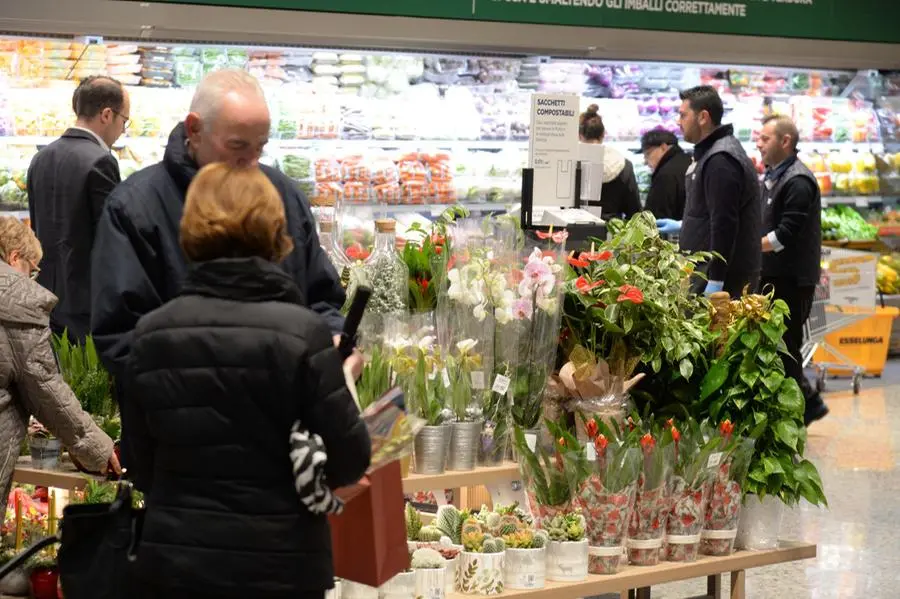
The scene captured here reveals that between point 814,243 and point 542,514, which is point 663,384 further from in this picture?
point 814,243

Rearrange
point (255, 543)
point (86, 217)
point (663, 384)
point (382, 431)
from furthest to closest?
point (86, 217) → point (663, 384) → point (382, 431) → point (255, 543)

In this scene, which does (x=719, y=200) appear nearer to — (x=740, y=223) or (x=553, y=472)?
(x=740, y=223)

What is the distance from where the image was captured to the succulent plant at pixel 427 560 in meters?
3.40

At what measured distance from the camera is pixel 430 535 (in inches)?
143

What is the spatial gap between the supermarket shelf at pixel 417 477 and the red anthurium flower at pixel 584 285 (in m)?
0.56

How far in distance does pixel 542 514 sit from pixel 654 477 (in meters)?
0.33

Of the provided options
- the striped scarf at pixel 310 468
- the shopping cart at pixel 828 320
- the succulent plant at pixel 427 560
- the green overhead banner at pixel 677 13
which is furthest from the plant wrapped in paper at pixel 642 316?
the shopping cart at pixel 828 320

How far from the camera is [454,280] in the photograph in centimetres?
383

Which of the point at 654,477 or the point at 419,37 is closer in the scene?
the point at 654,477

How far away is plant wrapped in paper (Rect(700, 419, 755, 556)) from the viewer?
3855 mm

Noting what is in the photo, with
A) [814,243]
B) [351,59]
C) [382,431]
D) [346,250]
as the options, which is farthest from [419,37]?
[382,431]

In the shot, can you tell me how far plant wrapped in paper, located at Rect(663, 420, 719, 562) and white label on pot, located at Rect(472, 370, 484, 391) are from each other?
1.82ft

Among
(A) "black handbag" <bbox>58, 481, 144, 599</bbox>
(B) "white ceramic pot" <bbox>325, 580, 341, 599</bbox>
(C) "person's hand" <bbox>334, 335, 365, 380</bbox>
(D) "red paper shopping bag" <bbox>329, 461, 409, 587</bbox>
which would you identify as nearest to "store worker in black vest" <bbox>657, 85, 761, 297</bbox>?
(B) "white ceramic pot" <bbox>325, 580, 341, 599</bbox>

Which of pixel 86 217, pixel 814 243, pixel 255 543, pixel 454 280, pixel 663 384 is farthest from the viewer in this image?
pixel 814 243
